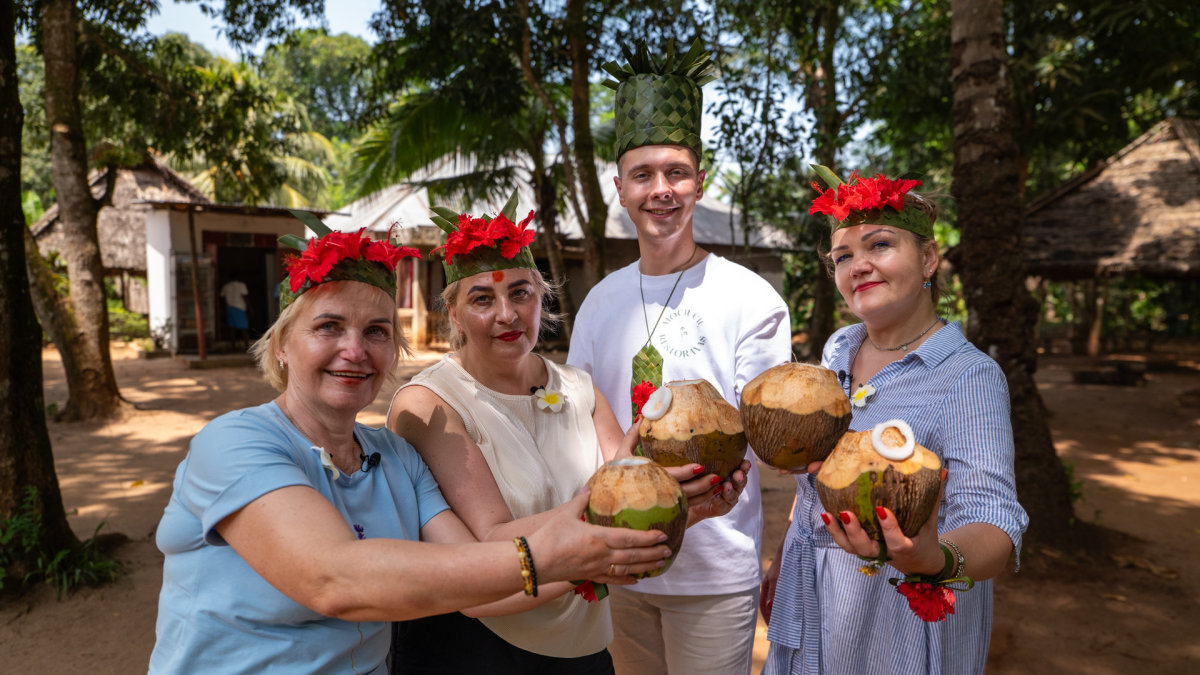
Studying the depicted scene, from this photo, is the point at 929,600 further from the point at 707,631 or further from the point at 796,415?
the point at 707,631

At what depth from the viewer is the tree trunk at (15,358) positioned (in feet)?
13.5

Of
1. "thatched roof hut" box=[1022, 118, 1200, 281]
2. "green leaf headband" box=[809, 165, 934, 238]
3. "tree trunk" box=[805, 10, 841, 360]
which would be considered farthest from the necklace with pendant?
"thatched roof hut" box=[1022, 118, 1200, 281]

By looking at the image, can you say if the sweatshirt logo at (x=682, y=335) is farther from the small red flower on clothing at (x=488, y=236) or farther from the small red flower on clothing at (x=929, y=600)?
the small red flower on clothing at (x=929, y=600)

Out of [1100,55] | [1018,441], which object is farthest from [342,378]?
[1100,55]

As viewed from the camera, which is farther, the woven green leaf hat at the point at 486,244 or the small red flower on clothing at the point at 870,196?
the woven green leaf hat at the point at 486,244

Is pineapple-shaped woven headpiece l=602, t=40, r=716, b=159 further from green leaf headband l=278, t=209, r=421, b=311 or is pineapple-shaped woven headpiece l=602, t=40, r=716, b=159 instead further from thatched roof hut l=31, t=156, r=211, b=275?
thatched roof hut l=31, t=156, r=211, b=275

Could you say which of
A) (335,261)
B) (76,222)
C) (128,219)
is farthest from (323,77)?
(335,261)

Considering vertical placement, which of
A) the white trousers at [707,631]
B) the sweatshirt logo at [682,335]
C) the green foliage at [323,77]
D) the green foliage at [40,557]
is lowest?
the green foliage at [40,557]

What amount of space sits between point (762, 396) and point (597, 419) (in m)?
0.72

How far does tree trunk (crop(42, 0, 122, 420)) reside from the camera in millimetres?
8242

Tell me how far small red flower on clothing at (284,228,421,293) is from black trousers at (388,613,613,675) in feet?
3.34

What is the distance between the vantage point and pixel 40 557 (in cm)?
445

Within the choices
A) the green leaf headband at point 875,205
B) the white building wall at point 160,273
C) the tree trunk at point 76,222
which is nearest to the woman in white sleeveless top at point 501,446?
the green leaf headband at point 875,205

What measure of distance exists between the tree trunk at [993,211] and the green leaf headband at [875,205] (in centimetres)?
361
